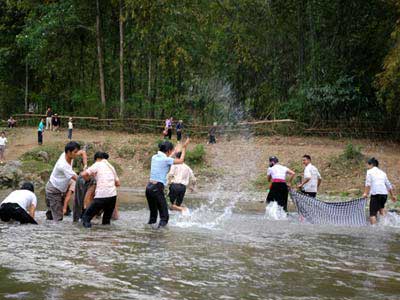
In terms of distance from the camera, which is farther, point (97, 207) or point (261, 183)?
point (261, 183)

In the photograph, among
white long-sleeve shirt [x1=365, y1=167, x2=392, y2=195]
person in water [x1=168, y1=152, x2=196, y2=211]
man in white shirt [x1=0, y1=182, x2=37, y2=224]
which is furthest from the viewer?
person in water [x1=168, y1=152, x2=196, y2=211]

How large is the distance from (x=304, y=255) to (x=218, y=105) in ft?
93.3

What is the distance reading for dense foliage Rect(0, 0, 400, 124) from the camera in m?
33.2

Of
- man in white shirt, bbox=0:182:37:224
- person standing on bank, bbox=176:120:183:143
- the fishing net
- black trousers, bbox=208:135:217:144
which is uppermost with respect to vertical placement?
person standing on bank, bbox=176:120:183:143

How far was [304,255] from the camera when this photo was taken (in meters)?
9.38

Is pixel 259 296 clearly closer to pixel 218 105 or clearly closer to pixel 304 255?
pixel 304 255

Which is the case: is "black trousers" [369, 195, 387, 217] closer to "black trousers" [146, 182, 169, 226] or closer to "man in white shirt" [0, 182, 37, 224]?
"black trousers" [146, 182, 169, 226]

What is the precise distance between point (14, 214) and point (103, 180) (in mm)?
1823

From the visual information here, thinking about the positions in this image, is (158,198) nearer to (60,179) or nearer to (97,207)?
(97,207)

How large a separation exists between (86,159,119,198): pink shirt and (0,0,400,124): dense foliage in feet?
63.3

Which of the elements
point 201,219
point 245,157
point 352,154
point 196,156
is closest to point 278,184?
point 201,219

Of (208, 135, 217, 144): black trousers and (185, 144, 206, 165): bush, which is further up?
(208, 135, 217, 144): black trousers

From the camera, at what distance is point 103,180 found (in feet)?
36.3

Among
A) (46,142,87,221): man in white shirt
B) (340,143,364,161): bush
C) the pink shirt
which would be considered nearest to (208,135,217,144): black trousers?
(340,143,364,161): bush
